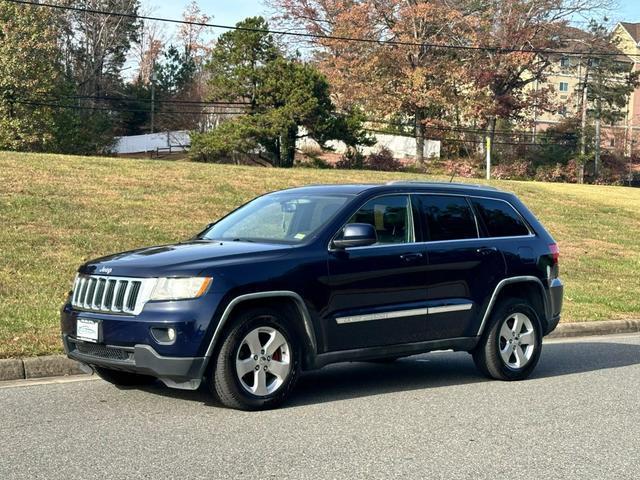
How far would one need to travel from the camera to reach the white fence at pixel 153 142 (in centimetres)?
6119

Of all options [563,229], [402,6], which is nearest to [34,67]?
[402,6]

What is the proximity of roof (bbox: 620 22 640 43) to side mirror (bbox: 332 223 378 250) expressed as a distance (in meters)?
102

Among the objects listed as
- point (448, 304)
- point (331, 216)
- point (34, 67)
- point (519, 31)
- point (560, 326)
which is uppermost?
point (519, 31)

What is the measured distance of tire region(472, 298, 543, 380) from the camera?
26.8 feet

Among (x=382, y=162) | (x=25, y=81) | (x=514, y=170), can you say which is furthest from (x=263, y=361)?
(x=514, y=170)

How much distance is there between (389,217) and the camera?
303 inches

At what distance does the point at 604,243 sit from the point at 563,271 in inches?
197

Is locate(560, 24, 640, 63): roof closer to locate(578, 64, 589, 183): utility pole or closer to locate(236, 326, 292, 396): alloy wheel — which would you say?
locate(578, 64, 589, 183): utility pole

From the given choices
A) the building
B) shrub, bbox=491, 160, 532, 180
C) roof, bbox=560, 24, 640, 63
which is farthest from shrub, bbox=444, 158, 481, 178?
roof, bbox=560, 24, 640, 63

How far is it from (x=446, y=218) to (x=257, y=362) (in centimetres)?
252

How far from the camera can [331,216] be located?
24.0ft

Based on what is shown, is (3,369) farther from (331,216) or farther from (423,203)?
(423,203)

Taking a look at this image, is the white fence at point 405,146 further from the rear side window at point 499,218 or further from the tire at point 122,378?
the tire at point 122,378

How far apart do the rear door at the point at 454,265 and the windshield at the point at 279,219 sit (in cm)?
92
